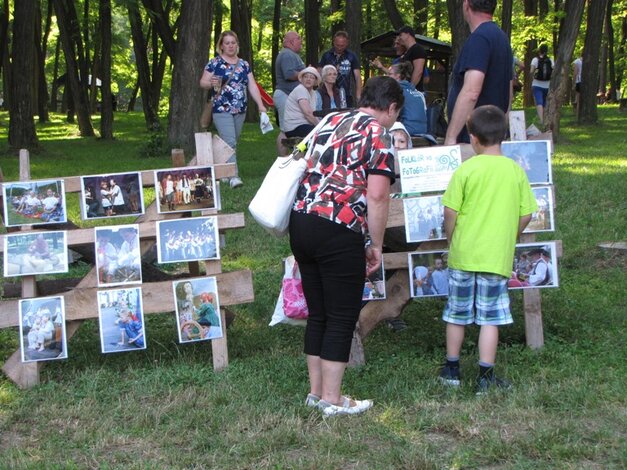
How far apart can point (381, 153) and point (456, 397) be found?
1.35 meters

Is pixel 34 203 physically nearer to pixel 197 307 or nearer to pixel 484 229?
pixel 197 307

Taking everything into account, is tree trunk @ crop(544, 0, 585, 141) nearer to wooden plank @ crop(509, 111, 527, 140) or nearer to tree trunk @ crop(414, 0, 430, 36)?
wooden plank @ crop(509, 111, 527, 140)

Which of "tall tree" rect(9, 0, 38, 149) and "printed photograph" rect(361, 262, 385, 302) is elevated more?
"tall tree" rect(9, 0, 38, 149)

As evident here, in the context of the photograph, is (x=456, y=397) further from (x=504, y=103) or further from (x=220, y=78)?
(x=220, y=78)

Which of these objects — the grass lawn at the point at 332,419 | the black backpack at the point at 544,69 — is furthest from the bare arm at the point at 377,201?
the black backpack at the point at 544,69

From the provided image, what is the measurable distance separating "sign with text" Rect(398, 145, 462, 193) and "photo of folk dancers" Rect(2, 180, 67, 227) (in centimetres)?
202

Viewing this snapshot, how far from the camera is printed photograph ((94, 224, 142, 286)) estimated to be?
17.1 feet

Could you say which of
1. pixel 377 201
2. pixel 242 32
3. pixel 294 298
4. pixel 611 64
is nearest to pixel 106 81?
pixel 242 32

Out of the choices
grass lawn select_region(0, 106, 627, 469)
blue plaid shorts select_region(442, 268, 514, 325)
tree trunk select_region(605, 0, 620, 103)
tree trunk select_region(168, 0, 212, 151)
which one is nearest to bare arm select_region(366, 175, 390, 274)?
blue plaid shorts select_region(442, 268, 514, 325)

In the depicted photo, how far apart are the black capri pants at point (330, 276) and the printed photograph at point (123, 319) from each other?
1160mm

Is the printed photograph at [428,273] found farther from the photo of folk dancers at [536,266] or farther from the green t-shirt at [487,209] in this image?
the green t-shirt at [487,209]

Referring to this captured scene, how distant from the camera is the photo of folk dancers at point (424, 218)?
5289mm

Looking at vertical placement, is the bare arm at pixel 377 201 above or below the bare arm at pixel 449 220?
above

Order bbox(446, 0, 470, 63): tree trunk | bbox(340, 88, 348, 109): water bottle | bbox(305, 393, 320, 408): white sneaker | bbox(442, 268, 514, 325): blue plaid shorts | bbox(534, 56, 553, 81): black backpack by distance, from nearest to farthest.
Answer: bbox(305, 393, 320, 408): white sneaker, bbox(442, 268, 514, 325): blue plaid shorts, bbox(340, 88, 348, 109): water bottle, bbox(446, 0, 470, 63): tree trunk, bbox(534, 56, 553, 81): black backpack
